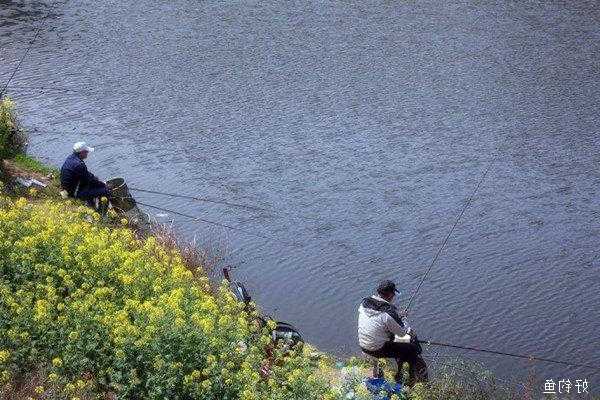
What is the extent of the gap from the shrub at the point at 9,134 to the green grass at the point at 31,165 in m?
0.12

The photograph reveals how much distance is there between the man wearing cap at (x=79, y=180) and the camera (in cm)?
1194

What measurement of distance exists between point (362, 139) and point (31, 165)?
6378 mm

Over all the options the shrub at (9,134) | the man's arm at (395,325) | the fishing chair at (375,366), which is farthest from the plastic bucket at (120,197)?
the man's arm at (395,325)

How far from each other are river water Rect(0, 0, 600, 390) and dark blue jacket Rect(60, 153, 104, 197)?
75.8 inches

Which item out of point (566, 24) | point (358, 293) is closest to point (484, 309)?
point (358, 293)

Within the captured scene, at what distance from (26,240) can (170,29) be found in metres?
17.4

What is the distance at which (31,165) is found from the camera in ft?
47.8

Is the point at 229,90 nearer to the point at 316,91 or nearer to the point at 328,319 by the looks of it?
the point at 316,91

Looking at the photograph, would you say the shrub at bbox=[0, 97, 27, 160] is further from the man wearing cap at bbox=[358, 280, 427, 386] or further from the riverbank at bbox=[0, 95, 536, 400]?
the man wearing cap at bbox=[358, 280, 427, 386]

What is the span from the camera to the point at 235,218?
13.8m

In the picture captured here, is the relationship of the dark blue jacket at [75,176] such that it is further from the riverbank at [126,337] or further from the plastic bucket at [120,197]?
the riverbank at [126,337]

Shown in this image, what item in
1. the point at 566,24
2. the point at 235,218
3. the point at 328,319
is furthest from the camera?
the point at 566,24

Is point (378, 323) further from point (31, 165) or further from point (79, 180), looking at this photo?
point (31, 165)

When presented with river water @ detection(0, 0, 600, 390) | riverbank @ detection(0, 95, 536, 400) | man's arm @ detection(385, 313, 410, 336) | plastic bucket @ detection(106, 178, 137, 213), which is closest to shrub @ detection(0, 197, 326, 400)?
riverbank @ detection(0, 95, 536, 400)
